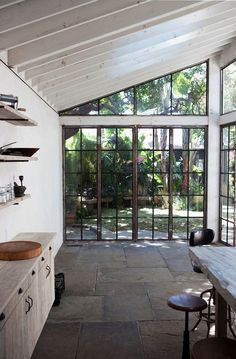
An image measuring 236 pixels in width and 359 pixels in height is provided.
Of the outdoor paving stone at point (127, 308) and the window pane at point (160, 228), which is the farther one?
the window pane at point (160, 228)

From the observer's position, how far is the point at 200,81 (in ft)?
25.3

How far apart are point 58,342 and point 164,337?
991 millimetres

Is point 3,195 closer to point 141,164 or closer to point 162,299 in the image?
point 162,299

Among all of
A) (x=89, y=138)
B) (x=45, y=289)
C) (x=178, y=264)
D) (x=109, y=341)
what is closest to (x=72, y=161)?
(x=89, y=138)

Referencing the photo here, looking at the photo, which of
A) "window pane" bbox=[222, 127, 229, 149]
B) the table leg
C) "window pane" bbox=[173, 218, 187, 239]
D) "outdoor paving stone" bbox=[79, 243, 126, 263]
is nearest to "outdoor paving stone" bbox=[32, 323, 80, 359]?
the table leg

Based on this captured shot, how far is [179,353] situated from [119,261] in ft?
10.1

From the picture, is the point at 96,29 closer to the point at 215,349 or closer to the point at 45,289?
the point at 45,289

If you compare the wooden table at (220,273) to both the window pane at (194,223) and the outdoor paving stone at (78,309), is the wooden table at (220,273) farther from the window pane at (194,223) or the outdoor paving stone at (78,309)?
the window pane at (194,223)

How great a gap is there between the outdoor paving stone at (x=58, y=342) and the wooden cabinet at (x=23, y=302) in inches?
12.5

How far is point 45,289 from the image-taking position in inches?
135

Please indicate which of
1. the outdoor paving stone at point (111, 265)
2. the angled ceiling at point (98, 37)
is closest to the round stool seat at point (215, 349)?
the angled ceiling at point (98, 37)

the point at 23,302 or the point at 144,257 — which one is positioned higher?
the point at 23,302

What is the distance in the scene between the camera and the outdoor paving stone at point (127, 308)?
A: 4.07 metres

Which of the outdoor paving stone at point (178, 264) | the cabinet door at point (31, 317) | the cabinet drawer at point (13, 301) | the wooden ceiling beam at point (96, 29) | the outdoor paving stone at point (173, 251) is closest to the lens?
the cabinet drawer at point (13, 301)
